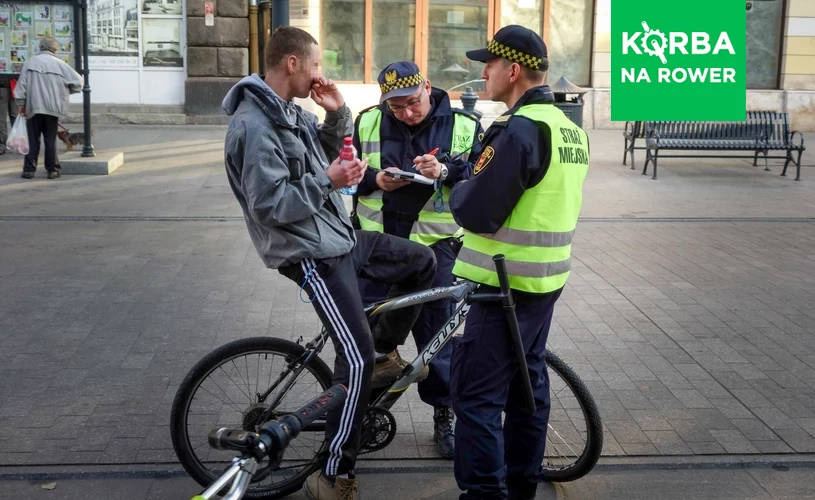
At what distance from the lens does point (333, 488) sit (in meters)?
3.80

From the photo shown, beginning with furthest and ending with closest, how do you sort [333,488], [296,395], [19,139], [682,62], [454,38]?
[454,38] < [682,62] < [19,139] < [296,395] < [333,488]

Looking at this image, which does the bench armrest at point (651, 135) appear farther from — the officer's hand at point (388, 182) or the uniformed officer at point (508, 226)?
the uniformed officer at point (508, 226)

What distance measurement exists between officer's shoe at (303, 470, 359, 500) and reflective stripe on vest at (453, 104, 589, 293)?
961 millimetres

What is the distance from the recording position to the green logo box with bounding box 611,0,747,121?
13672 mm

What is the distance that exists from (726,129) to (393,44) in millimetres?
7228

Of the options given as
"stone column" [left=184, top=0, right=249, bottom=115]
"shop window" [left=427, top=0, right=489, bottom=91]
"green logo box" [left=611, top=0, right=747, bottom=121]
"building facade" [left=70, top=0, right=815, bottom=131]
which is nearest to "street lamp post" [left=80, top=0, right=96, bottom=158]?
"stone column" [left=184, top=0, right=249, bottom=115]

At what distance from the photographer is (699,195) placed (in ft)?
37.8

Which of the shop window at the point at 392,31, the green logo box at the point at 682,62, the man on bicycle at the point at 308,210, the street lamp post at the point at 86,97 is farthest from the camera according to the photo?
the shop window at the point at 392,31

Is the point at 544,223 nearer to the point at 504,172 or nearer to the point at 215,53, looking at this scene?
the point at 504,172

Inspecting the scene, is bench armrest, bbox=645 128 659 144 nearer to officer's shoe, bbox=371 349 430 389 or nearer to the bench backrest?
the bench backrest

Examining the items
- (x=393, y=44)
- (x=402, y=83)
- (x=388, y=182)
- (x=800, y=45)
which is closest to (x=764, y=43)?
(x=800, y=45)

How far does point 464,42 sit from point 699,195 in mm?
8271

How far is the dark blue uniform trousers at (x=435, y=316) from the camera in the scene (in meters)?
4.36

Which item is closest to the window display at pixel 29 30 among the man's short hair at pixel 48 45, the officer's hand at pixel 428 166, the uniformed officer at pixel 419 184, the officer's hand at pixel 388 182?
the man's short hair at pixel 48 45
